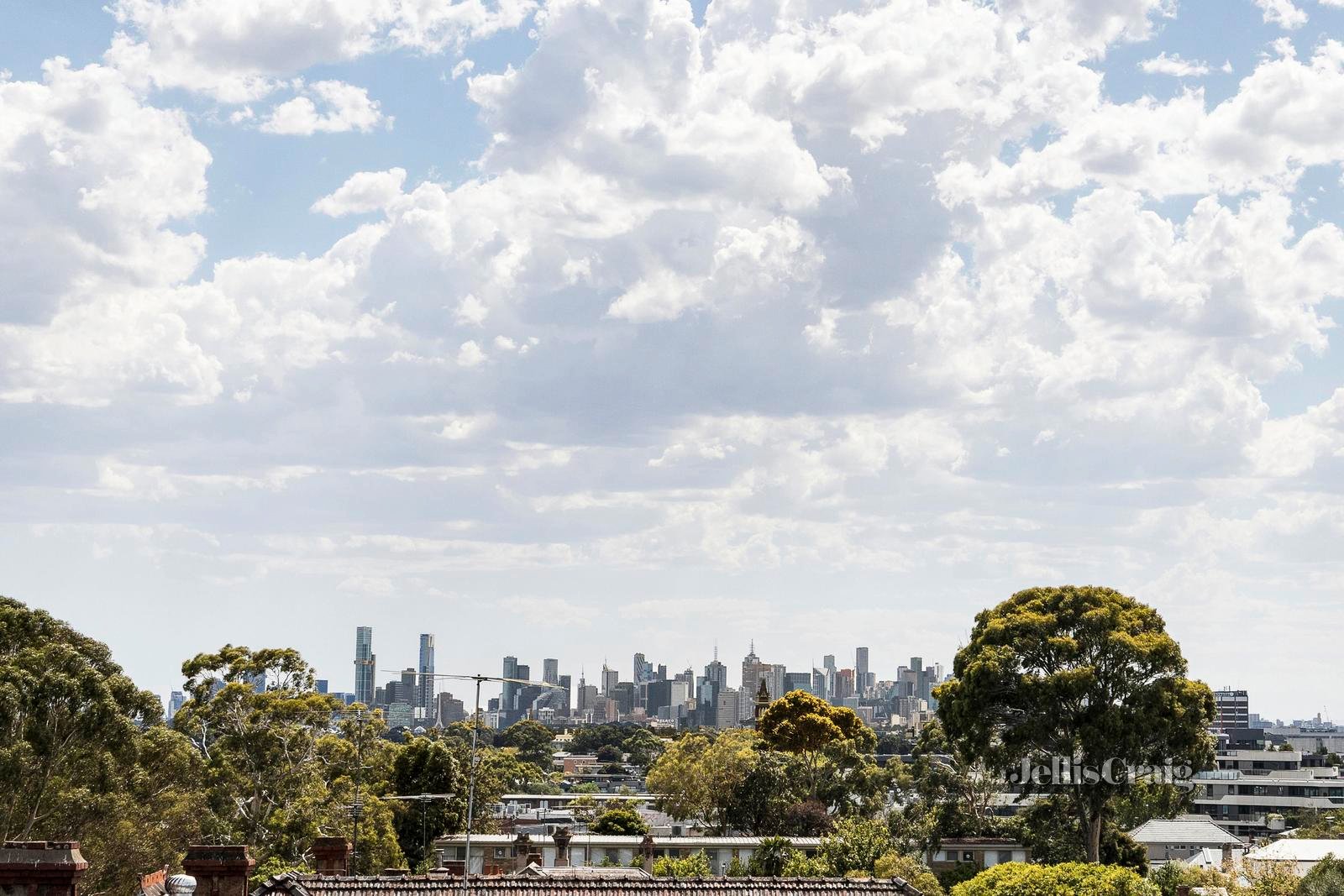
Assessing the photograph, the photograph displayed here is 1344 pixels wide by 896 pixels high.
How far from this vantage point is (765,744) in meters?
83.6

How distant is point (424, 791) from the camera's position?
7412 cm

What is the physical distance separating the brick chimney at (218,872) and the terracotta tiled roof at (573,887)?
5.67 ft

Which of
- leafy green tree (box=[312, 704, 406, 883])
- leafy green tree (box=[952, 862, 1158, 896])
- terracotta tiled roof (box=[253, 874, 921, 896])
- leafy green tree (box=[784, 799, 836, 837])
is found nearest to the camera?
terracotta tiled roof (box=[253, 874, 921, 896])

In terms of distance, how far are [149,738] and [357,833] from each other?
39.2 ft

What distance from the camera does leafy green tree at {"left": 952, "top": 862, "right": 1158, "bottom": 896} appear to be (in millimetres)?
44656

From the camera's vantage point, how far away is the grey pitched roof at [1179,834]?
82250mm

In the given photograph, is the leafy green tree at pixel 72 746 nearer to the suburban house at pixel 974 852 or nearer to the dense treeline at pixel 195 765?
the dense treeline at pixel 195 765

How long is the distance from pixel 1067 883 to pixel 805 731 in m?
37.3

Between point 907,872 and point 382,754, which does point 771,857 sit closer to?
point 907,872

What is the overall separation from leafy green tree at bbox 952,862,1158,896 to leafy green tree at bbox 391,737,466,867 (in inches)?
1232

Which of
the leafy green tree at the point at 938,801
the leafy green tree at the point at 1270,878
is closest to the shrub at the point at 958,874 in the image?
A: the leafy green tree at the point at 938,801

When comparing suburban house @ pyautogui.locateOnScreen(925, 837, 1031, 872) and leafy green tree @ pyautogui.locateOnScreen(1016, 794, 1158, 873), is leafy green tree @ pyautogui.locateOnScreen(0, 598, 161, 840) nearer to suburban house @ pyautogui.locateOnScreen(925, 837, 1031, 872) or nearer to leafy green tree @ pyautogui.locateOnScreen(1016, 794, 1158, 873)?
leafy green tree @ pyautogui.locateOnScreen(1016, 794, 1158, 873)

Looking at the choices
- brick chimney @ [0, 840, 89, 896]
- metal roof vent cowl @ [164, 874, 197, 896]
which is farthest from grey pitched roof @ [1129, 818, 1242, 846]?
brick chimney @ [0, 840, 89, 896]

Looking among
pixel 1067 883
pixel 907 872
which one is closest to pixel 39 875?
pixel 1067 883
